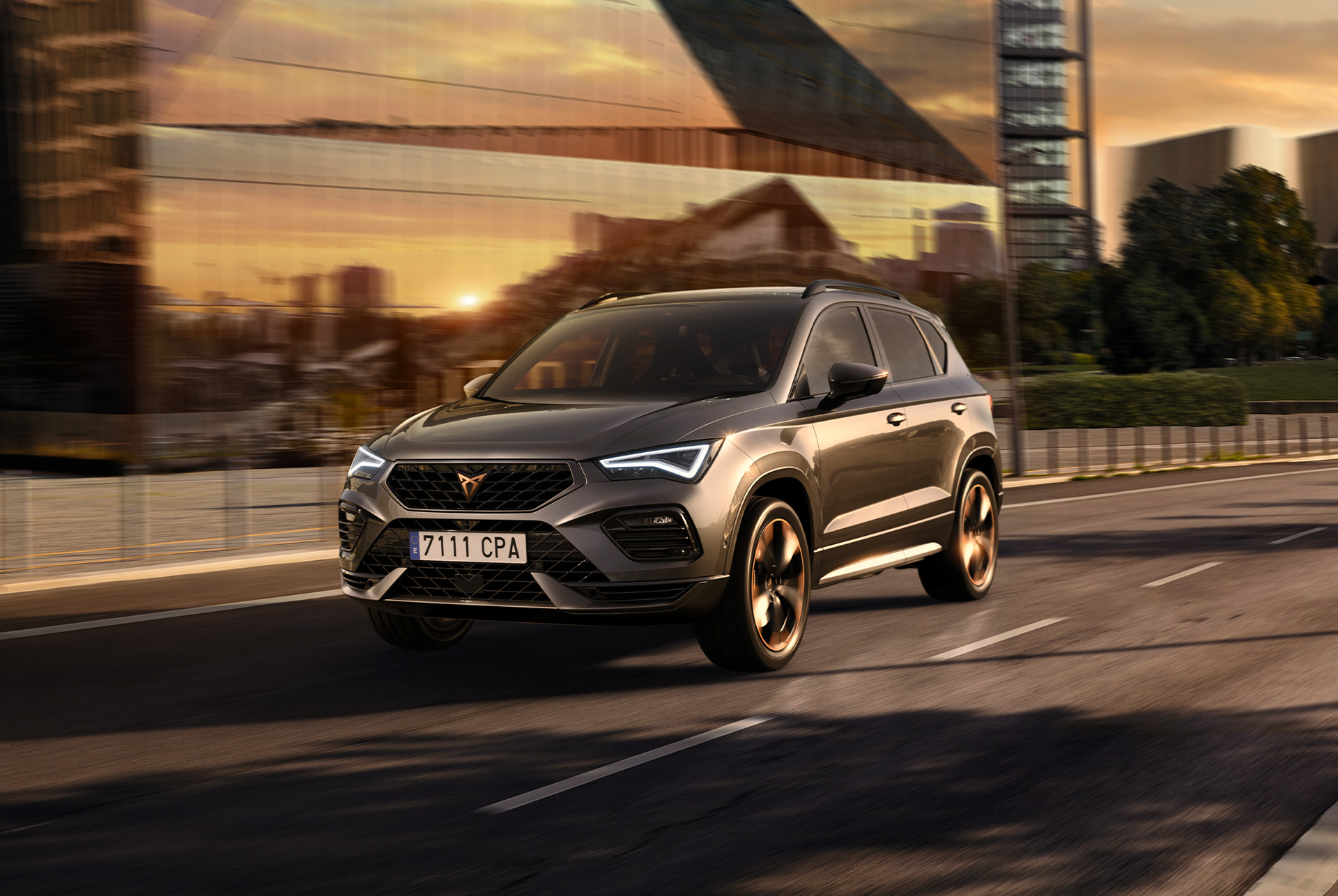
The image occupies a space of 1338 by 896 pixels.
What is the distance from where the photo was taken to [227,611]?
31.9ft

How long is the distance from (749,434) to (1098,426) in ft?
172

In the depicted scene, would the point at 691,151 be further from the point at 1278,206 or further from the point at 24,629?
the point at 1278,206

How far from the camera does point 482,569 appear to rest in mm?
6441

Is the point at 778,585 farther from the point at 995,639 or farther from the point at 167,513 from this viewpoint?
the point at 167,513

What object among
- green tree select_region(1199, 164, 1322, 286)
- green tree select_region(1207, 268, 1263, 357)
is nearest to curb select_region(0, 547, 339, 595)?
green tree select_region(1207, 268, 1263, 357)

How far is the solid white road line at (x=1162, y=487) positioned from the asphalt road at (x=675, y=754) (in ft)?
34.1

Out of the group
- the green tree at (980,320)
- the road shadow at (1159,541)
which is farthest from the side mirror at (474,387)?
the green tree at (980,320)

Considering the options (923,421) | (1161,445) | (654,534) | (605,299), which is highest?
(605,299)

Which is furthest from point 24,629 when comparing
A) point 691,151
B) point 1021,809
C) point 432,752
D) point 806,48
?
point 806,48

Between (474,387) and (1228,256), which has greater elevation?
(1228,256)

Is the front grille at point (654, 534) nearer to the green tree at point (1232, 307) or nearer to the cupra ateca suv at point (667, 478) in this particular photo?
the cupra ateca suv at point (667, 478)

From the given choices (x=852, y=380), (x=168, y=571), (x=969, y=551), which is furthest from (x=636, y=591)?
(x=168, y=571)

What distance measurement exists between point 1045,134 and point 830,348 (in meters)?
117

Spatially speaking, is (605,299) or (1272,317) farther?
(1272,317)
